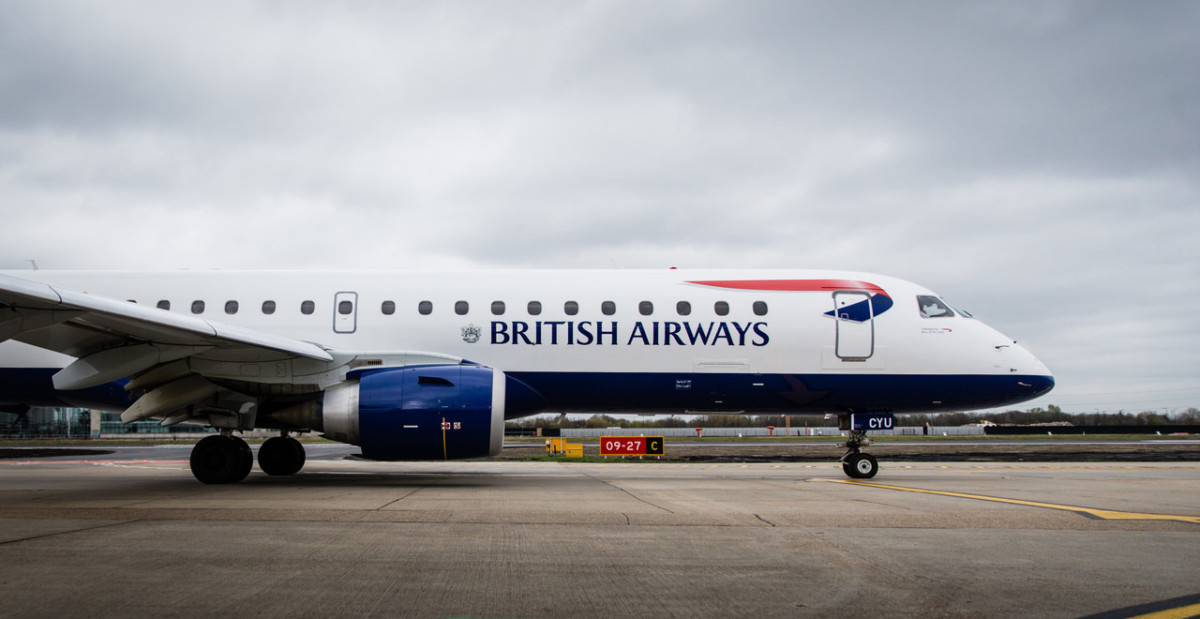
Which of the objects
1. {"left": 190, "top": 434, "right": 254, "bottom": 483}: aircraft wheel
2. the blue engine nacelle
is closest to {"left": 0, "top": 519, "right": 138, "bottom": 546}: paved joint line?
the blue engine nacelle

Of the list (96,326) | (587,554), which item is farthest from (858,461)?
(96,326)

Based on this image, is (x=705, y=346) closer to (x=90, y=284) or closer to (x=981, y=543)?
(x=981, y=543)

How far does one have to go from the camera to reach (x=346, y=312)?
1345 cm

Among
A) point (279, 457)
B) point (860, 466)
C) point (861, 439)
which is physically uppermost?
point (861, 439)

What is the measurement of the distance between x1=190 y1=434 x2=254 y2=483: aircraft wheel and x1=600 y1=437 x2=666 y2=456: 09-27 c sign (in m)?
12.9

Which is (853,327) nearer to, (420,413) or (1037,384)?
(1037,384)

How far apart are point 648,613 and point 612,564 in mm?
1291

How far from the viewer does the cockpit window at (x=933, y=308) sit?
14281 mm

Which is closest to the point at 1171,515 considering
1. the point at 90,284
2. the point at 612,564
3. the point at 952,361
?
the point at 952,361

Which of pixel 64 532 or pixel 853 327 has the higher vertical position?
pixel 853 327

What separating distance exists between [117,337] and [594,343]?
7.34 metres

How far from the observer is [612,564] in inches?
202

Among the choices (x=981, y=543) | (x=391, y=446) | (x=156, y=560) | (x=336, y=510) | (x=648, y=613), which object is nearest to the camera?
(x=648, y=613)

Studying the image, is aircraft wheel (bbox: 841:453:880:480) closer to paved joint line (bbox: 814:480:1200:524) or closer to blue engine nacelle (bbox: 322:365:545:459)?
paved joint line (bbox: 814:480:1200:524)
